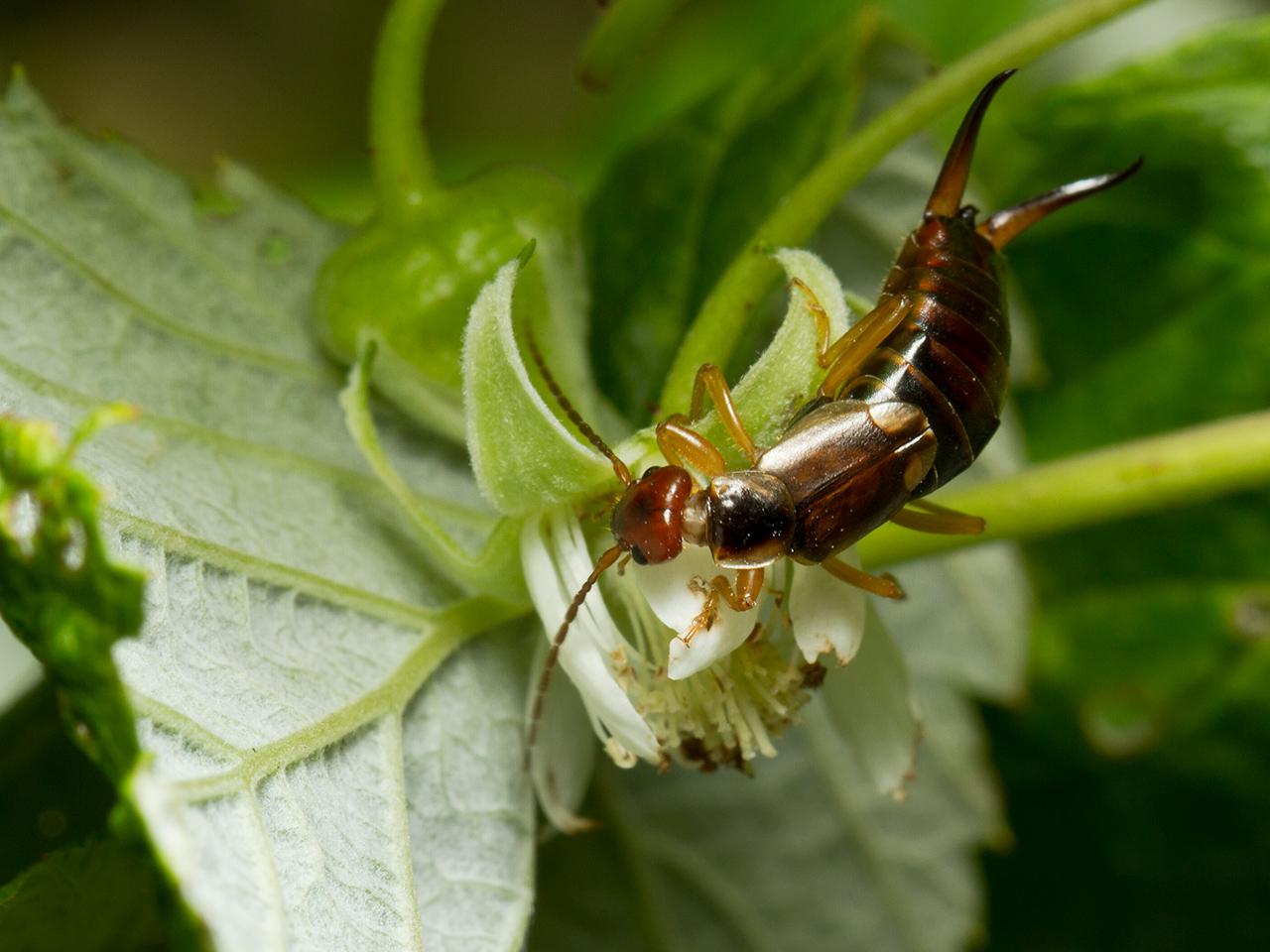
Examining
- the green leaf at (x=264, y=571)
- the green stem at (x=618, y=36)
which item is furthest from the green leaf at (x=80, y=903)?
the green stem at (x=618, y=36)

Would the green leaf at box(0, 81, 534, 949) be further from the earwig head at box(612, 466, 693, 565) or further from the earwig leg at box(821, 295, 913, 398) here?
the earwig leg at box(821, 295, 913, 398)

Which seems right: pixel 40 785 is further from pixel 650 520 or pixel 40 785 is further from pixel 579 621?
pixel 650 520

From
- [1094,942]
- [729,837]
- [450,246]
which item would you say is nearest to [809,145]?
Result: [450,246]

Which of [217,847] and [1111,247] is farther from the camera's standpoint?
[1111,247]

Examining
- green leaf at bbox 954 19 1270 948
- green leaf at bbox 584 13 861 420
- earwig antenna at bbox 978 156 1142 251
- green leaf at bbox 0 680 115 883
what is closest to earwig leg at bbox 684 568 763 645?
green leaf at bbox 584 13 861 420

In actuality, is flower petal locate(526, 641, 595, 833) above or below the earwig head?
below

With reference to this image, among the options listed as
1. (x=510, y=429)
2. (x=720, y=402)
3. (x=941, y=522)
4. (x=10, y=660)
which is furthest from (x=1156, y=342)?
(x=10, y=660)

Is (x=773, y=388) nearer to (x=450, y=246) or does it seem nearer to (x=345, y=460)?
(x=450, y=246)
